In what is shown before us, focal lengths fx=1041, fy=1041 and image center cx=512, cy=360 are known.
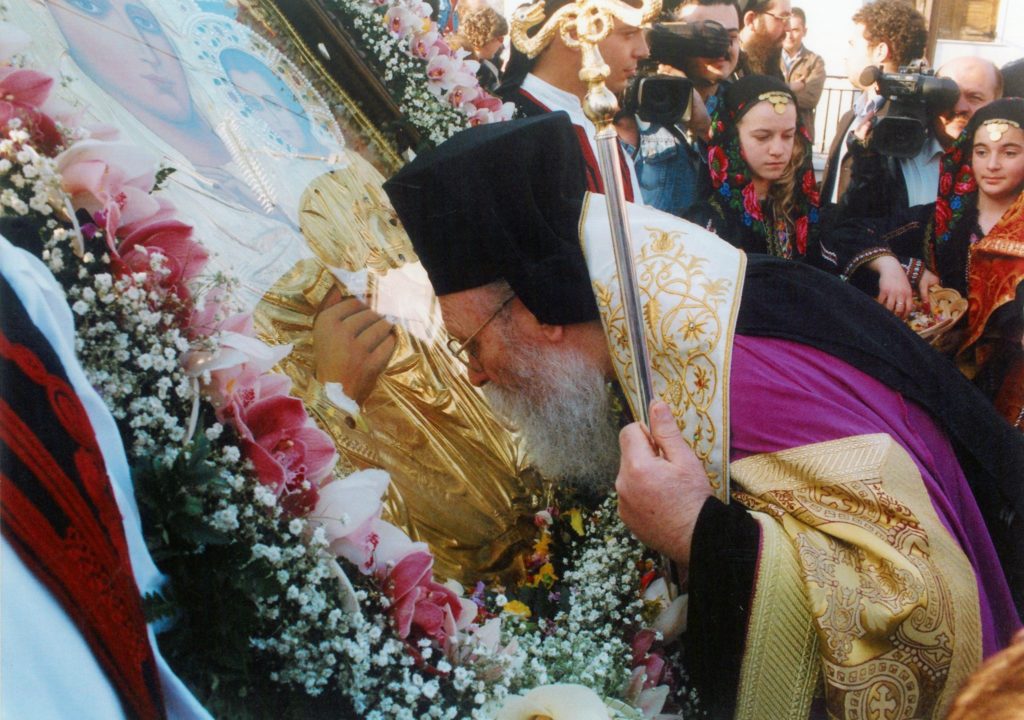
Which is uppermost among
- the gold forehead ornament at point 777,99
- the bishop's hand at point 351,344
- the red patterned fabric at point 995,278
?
the gold forehead ornament at point 777,99

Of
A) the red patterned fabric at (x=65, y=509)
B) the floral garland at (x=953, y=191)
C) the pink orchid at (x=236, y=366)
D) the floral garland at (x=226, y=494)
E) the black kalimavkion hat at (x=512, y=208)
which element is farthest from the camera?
the floral garland at (x=953, y=191)

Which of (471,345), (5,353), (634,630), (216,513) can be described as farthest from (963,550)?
(5,353)

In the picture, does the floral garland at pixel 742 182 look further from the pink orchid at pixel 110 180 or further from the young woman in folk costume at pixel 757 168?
the pink orchid at pixel 110 180

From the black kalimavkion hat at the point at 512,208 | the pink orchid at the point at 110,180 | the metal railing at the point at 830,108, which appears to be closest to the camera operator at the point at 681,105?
the metal railing at the point at 830,108

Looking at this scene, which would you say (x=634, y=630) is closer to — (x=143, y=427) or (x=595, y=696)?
(x=595, y=696)

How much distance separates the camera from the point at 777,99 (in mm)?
3215

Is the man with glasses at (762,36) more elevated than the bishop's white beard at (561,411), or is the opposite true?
the man with glasses at (762,36)

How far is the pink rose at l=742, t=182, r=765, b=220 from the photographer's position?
10.6 ft

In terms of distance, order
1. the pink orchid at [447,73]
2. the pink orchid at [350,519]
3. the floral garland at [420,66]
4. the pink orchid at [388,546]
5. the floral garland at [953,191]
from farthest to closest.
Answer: the floral garland at [953,191] < the pink orchid at [447,73] < the floral garland at [420,66] < the pink orchid at [388,546] < the pink orchid at [350,519]

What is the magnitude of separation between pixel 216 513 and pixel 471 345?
958 mm

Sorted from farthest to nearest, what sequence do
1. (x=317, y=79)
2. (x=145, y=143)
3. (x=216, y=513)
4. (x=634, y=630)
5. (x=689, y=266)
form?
(x=317, y=79)
(x=634, y=630)
(x=689, y=266)
(x=145, y=143)
(x=216, y=513)

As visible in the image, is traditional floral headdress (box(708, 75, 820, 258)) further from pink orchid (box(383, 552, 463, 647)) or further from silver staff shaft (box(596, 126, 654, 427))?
pink orchid (box(383, 552, 463, 647))

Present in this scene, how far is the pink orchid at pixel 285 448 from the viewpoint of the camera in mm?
1693

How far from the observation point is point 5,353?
1.34 metres
